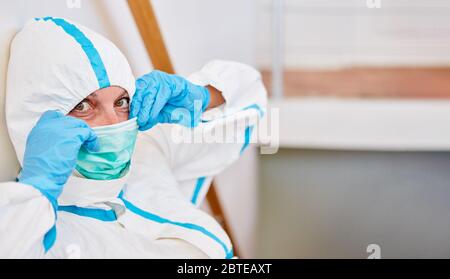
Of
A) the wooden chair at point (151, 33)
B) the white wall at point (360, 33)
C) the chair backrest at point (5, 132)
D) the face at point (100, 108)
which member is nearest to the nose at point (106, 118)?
the face at point (100, 108)

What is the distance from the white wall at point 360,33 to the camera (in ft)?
7.83

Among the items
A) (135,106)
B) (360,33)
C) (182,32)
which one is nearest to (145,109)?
(135,106)

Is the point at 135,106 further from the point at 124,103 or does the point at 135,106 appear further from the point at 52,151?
the point at 52,151

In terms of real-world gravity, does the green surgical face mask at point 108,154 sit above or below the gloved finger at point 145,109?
below

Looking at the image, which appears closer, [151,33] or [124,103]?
[124,103]

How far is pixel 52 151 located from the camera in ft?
2.42

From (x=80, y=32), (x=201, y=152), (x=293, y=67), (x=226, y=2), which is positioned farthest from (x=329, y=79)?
(x=80, y=32)

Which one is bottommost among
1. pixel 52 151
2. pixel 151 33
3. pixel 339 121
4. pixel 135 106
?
pixel 52 151

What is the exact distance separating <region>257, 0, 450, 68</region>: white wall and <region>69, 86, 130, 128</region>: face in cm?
172

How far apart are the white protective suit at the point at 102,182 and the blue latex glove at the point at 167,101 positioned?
0.04 metres

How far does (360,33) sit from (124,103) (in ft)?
5.93

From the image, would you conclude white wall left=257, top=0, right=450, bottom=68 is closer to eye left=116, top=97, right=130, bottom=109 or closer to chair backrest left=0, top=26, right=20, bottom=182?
eye left=116, top=97, right=130, bottom=109

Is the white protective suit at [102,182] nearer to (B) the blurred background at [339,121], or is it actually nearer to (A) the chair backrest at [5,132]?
(A) the chair backrest at [5,132]

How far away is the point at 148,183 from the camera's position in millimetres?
1027
